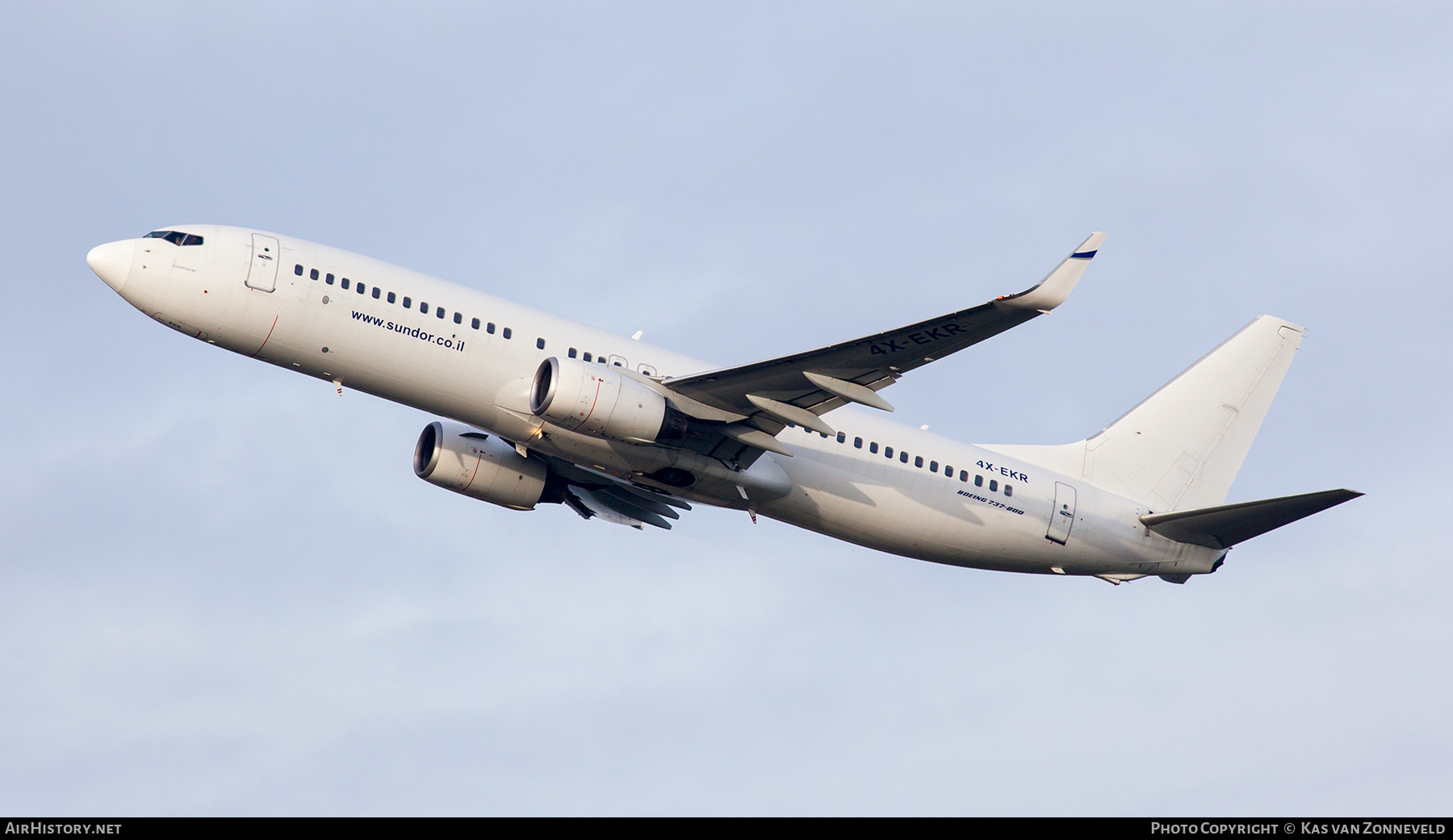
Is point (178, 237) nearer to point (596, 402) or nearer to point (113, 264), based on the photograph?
point (113, 264)

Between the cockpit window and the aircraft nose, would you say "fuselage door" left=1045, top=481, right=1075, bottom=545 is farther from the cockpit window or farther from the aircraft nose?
the aircraft nose

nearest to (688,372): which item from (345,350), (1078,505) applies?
(345,350)

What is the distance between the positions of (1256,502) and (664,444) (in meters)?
16.4

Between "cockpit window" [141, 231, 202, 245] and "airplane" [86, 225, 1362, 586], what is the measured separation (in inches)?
2.3

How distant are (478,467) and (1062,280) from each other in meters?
18.5

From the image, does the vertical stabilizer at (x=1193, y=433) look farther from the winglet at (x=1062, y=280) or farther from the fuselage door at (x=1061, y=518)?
the winglet at (x=1062, y=280)

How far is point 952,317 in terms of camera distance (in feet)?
99.0

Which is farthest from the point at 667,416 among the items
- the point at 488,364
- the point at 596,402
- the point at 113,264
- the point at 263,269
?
the point at 113,264

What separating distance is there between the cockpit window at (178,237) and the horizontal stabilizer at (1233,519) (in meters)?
27.2

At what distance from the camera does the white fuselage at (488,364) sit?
112 feet

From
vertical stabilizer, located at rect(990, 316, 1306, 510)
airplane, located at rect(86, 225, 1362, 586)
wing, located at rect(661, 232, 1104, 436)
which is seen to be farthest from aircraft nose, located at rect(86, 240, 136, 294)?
vertical stabilizer, located at rect(990, 316, 1306, 510)

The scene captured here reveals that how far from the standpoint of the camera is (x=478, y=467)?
40.2 meters
